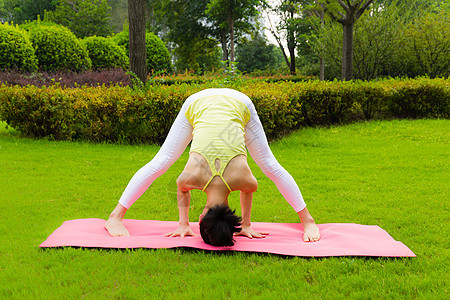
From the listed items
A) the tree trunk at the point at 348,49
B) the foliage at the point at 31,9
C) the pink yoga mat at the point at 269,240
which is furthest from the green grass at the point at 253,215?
the foliage at the point at 31,9

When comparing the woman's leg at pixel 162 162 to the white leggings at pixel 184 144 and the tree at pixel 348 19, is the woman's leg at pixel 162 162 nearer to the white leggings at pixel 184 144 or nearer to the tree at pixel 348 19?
the white leggings at pixel 184 144

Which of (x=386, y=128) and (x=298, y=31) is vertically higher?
(x=298, y=31)

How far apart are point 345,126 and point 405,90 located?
2.27m

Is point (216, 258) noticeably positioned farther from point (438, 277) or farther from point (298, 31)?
point (298, 31)

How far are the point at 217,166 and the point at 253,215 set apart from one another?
1.77m

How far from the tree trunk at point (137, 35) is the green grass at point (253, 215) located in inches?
98.3

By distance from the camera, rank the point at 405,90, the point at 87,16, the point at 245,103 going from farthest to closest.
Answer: the point at 87,16 → the point at 405,90 → the point at 245,103

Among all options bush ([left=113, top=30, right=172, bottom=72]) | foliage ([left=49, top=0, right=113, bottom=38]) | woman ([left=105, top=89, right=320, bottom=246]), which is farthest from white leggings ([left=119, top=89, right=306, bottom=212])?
foliage ([left=49, top=0, right=113, bottom=38])

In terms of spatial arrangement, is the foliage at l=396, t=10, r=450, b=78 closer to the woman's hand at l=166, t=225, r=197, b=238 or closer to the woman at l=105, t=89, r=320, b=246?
the woman at l=105, t=89, r=320, b=246

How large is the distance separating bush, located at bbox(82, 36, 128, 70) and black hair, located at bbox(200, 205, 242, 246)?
14336mm

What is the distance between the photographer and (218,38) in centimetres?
3064

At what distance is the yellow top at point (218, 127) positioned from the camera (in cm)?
316

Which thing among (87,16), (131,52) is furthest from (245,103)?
(87,16)

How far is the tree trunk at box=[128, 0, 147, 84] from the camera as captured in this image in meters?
9.49
